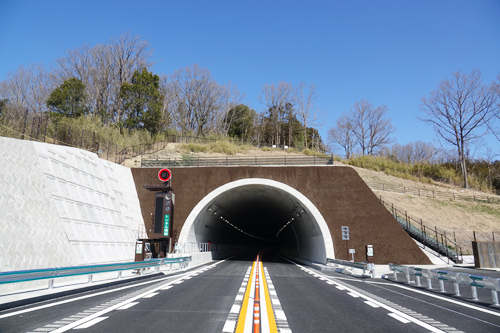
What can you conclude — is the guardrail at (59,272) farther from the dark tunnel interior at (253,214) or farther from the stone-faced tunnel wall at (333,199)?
the dark tunnel interior at (253,214)

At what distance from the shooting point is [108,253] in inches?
742

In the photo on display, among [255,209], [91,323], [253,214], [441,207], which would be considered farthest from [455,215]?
[91,323]

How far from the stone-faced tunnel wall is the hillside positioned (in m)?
7.08

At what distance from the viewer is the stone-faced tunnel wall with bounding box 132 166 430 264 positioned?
79.7ft

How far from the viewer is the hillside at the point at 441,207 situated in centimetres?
3234

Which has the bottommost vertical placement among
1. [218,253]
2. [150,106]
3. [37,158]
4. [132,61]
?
[218,253]

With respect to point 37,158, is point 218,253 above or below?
below

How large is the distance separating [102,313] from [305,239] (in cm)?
2830

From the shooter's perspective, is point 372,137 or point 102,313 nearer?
point 102,313

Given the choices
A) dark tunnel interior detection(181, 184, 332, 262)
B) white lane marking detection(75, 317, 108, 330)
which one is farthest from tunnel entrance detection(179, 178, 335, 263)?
white lane marking detection(75, 317, 108, 330)

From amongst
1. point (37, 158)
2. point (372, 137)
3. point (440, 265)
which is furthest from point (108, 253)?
point (372, 137)

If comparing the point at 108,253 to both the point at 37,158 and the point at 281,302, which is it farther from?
the point at 281,302

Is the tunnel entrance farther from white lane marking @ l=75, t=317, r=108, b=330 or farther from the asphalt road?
white lane marking @ l=75, t=317, r=108, b=330

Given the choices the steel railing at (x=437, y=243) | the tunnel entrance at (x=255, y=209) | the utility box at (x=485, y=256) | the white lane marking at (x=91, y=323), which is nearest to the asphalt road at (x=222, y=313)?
the white lane marking at (x=91, y=323)
